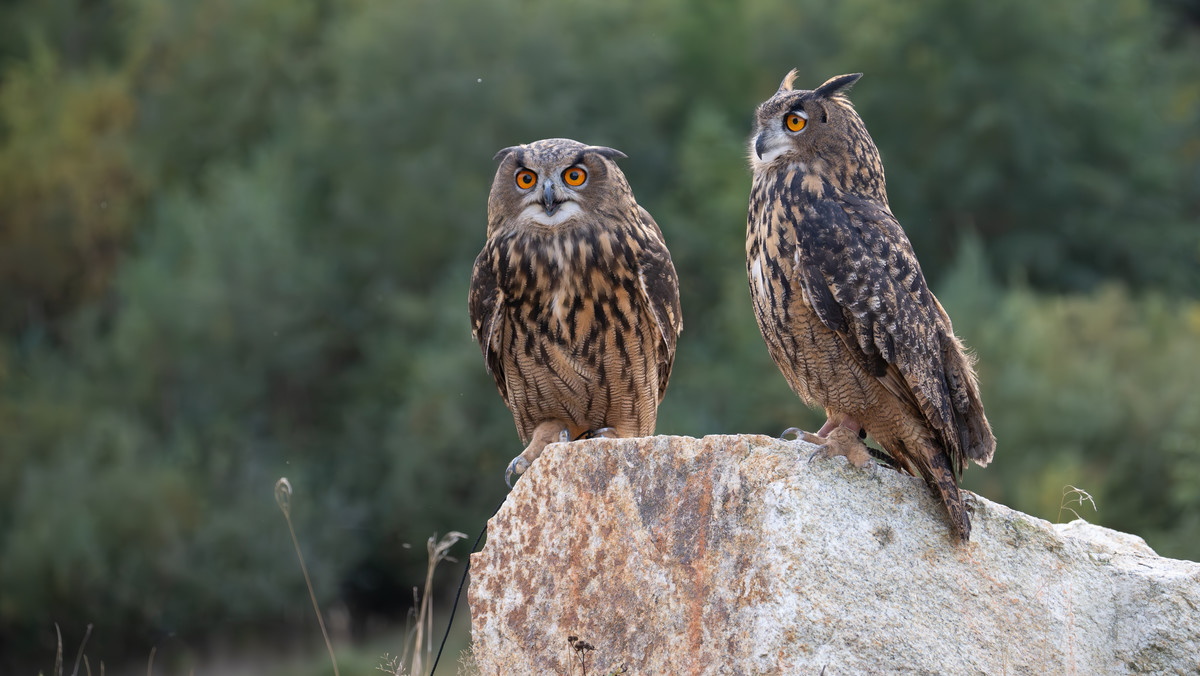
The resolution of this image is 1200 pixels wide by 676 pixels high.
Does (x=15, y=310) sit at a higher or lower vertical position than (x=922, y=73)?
lower

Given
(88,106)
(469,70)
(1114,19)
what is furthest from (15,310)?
(1114,19)

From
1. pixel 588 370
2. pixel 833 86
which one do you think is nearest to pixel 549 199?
pixel 588 370

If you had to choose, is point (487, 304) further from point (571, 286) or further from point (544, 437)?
point (544, 437)

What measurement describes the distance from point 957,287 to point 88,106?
16.6 m

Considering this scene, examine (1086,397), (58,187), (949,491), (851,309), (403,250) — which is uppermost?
(851,309)

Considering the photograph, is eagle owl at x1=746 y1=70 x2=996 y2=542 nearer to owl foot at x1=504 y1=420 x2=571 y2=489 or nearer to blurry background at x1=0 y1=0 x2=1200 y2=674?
owl foot at x1=504 y1=420 x2=571 y2=489

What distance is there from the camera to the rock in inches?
130

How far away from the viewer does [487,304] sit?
14.4 feet

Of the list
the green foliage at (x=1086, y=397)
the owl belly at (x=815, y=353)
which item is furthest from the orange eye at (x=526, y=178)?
the green foliage at (x=1086, y=397)

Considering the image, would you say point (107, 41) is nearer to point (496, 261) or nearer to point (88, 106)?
point (88, 106)

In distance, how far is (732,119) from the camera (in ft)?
83.9

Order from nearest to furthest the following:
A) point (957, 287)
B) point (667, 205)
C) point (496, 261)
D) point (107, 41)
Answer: point (496, 261) → point (957, 287) → point (667, 205) → point (107, 41)

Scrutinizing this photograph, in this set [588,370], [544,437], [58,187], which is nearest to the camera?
[588,370]

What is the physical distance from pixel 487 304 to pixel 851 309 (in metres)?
1.35
